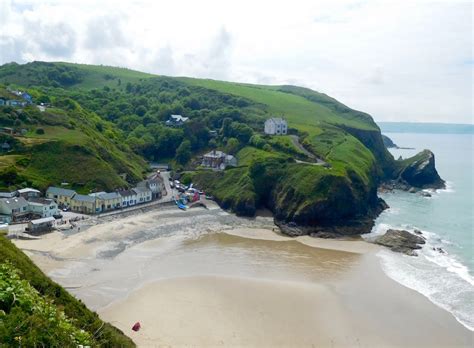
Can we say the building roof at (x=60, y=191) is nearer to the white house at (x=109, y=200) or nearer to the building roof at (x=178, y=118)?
the white house at (x=109, y=200)

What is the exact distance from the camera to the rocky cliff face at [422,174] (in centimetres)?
9819

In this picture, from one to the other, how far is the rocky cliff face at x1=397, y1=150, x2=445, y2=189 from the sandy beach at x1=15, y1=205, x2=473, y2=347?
52.8 m

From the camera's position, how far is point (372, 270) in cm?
4300

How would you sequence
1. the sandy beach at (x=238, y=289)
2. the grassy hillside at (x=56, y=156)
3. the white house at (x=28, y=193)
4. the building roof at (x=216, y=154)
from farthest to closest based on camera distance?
the building roof at (x=216, y=154) < the grassy hillside at (x=56, y=156) < the white house at (x=28, y=193) < the sandy beach at (x=238, y=289)

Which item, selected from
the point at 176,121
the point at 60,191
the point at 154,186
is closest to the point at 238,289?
the point at 60,191

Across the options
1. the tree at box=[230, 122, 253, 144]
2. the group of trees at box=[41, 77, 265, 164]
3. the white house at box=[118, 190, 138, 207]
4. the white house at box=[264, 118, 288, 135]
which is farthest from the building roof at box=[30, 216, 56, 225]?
the white house at box=[264, 118, 288, 135]

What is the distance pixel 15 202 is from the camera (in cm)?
5016

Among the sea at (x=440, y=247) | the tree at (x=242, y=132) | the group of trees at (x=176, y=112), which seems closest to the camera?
the sea at (x=440, y=247)

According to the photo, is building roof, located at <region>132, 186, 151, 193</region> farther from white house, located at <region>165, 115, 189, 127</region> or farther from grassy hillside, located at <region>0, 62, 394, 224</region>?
white house, located at <region>165, 115, 189, 127</region>

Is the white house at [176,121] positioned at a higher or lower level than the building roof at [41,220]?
higher

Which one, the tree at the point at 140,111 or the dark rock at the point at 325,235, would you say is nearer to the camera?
the dark rock at the point at 325,235

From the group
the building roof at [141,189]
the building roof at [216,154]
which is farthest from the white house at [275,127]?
the building roof at [141,189]

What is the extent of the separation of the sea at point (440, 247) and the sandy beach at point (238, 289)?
179 cm

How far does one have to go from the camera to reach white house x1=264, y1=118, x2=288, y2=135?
9562 cm
